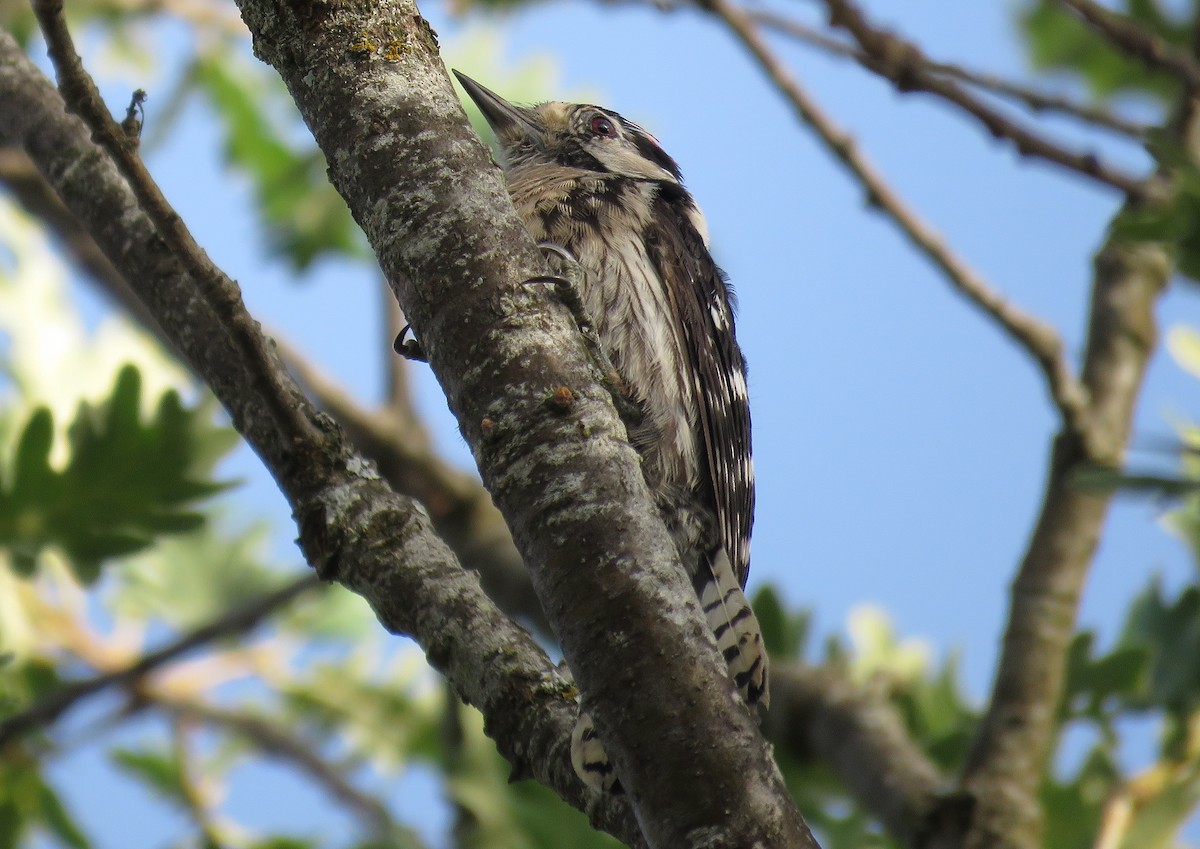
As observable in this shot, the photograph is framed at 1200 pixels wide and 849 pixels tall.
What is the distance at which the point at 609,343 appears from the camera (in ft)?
11.4

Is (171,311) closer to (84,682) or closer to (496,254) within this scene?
(496,254)

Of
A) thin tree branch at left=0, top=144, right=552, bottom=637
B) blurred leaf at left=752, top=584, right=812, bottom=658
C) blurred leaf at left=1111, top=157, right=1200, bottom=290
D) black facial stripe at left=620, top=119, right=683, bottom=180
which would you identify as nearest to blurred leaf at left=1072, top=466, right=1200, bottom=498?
blurred leaf at left=1111, top=157, right=1200, bottom=290

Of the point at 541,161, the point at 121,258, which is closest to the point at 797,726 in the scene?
the point at 541,161

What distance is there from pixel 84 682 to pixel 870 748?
2.31m

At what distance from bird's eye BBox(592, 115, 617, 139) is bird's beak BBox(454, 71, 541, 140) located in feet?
0.72

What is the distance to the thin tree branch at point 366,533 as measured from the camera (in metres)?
2.35

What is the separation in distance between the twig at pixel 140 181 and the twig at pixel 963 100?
61.4 inches

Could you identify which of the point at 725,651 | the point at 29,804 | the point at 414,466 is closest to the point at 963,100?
the point at 725,651

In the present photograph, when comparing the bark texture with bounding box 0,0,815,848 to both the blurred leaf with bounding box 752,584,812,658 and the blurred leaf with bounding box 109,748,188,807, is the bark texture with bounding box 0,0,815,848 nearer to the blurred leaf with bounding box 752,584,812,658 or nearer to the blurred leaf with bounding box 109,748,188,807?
the blurred leaf with bounding box 752,584,812,658

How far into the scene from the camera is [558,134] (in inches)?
188

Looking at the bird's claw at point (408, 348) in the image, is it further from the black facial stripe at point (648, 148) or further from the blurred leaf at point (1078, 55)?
the blurred leaf at point (1078, 55)

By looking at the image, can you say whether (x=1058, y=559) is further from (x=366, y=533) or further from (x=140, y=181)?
(x=140, y=181)

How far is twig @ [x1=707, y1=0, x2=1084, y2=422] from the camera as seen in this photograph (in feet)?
12.4

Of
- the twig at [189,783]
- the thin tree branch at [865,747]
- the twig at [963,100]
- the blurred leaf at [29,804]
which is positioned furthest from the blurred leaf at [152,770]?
the twig at [963,100]
